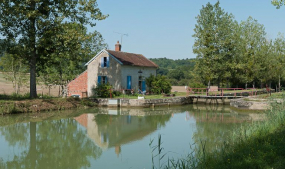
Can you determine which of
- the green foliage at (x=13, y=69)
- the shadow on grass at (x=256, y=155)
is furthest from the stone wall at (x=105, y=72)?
the shadow on grass at (x=256, y=155)

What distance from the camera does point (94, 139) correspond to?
12.2 m

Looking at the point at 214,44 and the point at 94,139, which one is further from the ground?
the point at 214,44

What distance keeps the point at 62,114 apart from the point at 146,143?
10.0m

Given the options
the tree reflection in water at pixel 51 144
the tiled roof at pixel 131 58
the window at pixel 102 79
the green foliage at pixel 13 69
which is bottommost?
the tree reflection in water at pixel 51 144

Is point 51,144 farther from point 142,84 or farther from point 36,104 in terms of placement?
point 142,84

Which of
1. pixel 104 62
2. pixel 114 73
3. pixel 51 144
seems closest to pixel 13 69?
pixel 104 62

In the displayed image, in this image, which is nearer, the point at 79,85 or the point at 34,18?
the point at 34,18

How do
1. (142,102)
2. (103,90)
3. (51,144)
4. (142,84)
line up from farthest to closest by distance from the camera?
(142,84) → (103,90) → (142,102) → (51,144)

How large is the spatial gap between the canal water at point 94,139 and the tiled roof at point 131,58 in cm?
999

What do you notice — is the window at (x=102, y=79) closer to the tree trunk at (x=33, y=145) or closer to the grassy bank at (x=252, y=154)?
the tree trunk at (x=33, y=145)

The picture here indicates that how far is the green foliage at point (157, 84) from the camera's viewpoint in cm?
2886

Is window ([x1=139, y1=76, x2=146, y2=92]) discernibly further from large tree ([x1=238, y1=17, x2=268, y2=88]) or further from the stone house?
large tree ([x1=238, y1=17, x2=268, y2=88])

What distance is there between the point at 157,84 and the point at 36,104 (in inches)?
495

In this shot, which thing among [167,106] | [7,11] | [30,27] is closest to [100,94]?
[167,106]
